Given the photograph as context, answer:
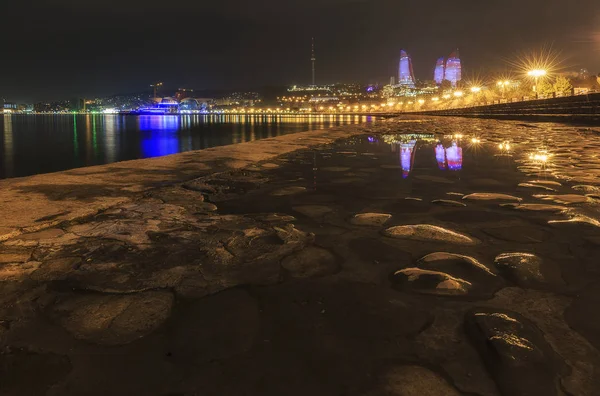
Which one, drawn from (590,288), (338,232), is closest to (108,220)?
(338,232)

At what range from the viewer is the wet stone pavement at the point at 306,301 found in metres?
1.66

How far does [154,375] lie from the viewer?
1676 millimetres

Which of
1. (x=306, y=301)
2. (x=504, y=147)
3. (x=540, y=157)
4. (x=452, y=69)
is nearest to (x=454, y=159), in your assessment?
(x=540, y=157)

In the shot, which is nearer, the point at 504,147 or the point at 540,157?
the point at 540,157

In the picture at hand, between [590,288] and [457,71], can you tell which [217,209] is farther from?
[457,71]

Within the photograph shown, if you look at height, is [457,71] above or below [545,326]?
above

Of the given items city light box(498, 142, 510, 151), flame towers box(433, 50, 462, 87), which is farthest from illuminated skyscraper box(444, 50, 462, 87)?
city light box(498, 142, 510, 151)

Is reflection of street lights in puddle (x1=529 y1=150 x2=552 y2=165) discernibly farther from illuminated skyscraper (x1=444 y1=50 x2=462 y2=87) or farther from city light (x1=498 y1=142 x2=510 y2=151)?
illuminated skyscraper (x1=444 y1=50 x2=462 y2=87)

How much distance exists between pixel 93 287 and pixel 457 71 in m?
202

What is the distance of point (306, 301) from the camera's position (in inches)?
89.7

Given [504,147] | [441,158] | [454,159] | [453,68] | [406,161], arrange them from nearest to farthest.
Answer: [406,161] → [454,159] → [441,158] → [504,147] → [453,68]

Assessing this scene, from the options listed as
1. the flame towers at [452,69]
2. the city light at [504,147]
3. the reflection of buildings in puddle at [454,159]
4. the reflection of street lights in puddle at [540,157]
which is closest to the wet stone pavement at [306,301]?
the reflection of buildings in puddle at [454,159]

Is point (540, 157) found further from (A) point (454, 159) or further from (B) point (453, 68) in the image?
(B) point (453, 68)

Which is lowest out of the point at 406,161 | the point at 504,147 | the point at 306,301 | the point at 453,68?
the point at 306,301
